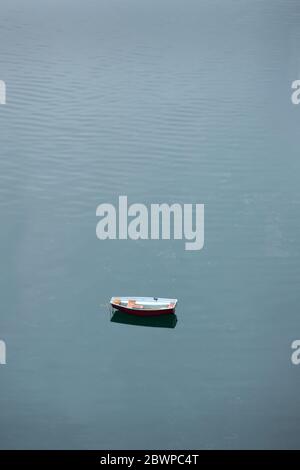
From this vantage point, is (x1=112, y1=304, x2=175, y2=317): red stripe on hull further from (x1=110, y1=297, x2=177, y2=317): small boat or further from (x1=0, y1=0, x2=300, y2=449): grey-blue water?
(x1=0, y1=0, x2=300, y2=449): grey-blue water

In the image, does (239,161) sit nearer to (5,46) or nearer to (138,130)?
(138,130)

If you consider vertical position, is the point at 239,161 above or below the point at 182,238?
above

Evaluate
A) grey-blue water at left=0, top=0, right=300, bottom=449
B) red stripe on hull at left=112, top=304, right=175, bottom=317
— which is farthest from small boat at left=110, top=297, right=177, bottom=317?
grey-blue water at left=0, top=0, right=300, bottom=449

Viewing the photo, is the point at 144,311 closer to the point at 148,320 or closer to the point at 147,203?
the point at 148,320

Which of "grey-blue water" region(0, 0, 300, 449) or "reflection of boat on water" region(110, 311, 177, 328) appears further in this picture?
"reflection of boat on water" region(110, 311, 177, 328)

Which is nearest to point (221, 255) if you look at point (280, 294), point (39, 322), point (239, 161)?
point (280, 294)
